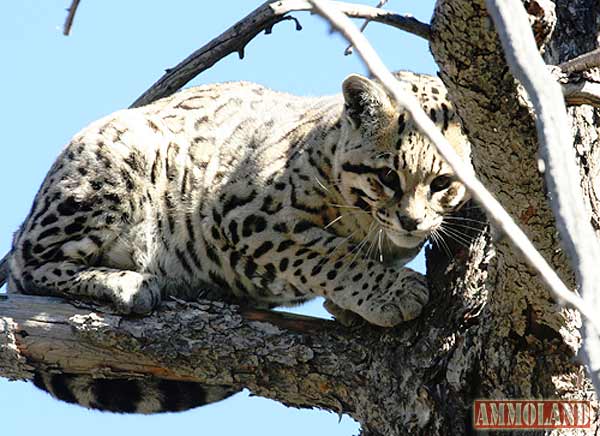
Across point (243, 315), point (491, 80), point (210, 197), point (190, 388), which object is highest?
point (491, 80)

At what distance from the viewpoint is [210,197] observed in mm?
6715

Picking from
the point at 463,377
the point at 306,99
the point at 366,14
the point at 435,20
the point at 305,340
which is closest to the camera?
the point at 366,14

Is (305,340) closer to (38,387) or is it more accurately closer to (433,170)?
(433,170)

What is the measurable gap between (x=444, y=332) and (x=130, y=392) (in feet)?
6.42

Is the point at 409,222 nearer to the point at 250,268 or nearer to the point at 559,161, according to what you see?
the point at 250,268

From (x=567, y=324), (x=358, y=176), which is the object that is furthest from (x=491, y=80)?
(x=358, y=176)

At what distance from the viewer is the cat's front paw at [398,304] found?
545cm

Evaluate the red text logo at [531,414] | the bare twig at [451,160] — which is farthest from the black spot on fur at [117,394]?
the bare twig at [451,160]

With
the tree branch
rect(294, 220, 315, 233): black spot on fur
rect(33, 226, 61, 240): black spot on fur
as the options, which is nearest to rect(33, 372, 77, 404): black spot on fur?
the tree branch

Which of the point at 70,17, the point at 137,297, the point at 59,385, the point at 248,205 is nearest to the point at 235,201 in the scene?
the point at 248,205

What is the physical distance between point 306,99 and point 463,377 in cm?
311

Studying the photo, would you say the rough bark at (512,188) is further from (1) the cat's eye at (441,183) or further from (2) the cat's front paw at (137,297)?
(2) the cat's front paw at (137,297)

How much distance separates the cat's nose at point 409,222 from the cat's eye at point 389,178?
0.22m

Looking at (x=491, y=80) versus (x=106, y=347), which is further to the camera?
(x=106, y=347)
